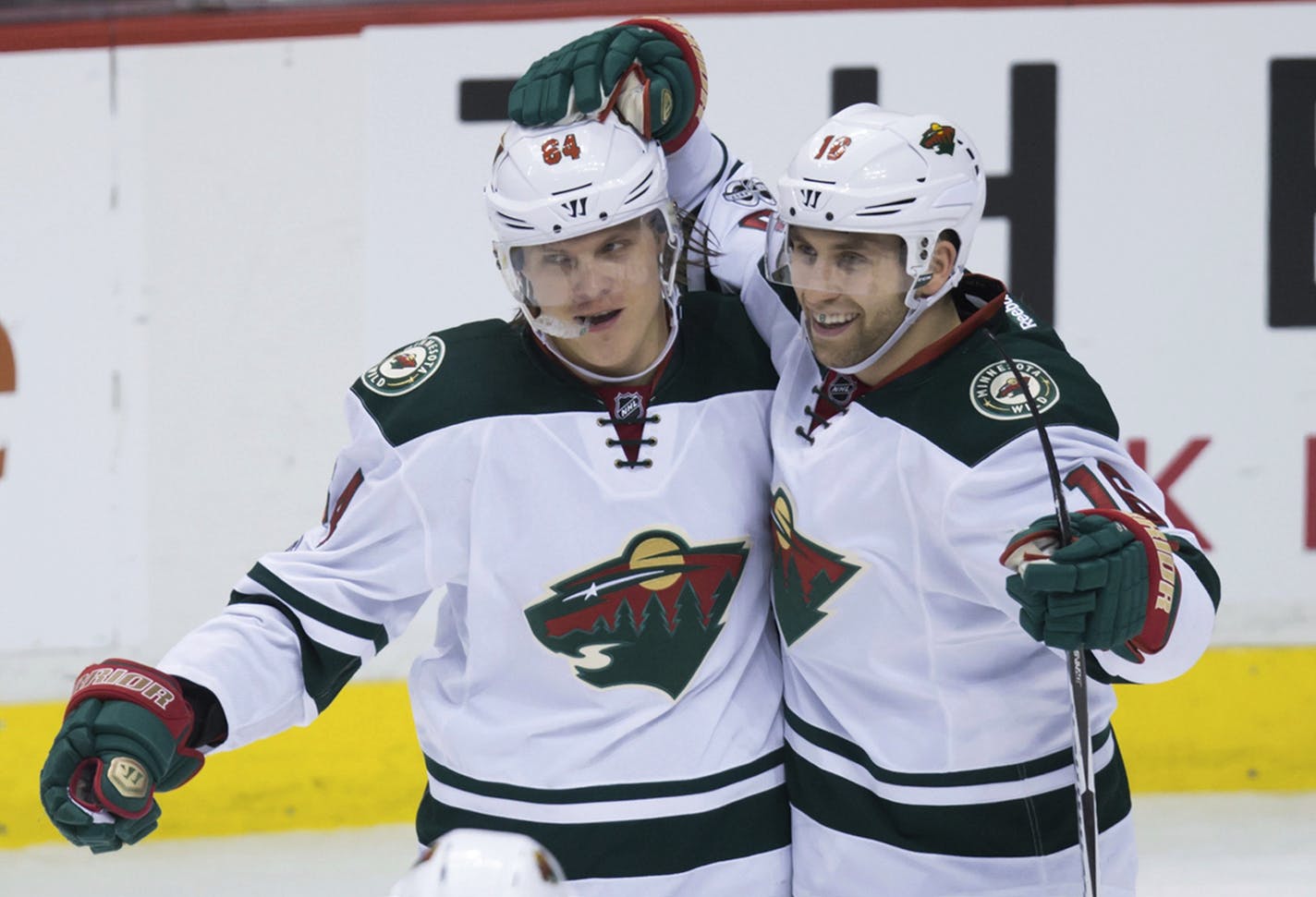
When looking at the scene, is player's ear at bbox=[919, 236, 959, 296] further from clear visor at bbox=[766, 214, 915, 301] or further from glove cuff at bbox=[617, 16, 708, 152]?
glove cuff at bbox=[617, 16, 708, 152]

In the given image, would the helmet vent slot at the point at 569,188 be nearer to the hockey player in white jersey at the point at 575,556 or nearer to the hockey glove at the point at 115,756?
the hockey player in white jersey at the point at 575,556

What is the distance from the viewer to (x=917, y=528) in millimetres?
2000

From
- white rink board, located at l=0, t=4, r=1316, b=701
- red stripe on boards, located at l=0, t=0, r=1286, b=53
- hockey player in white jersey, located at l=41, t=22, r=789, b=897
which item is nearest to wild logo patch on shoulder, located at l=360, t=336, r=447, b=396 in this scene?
hockey player in white jersey, located at l=41, t=22, r=789, b=897

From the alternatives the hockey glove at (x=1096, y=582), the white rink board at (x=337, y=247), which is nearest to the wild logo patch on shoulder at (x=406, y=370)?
the hockey glove at (x=1096, y=582)

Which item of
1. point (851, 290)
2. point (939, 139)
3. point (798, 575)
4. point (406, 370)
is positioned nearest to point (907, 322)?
point (851, 290)

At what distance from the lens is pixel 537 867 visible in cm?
139

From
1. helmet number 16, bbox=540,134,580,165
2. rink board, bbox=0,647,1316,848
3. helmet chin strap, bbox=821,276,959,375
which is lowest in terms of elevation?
rink board, bbox=0,647,1316,848

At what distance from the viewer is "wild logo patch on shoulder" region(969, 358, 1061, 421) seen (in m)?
1.94

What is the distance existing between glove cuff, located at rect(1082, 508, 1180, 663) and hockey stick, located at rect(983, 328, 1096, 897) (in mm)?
80

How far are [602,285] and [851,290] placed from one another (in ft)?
0.97

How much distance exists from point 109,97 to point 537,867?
256 cm

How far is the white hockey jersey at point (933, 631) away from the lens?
1939 millimetres

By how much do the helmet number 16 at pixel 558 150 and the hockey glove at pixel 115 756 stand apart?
2.42ft

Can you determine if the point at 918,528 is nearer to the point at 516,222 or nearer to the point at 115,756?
the point at 516,222
